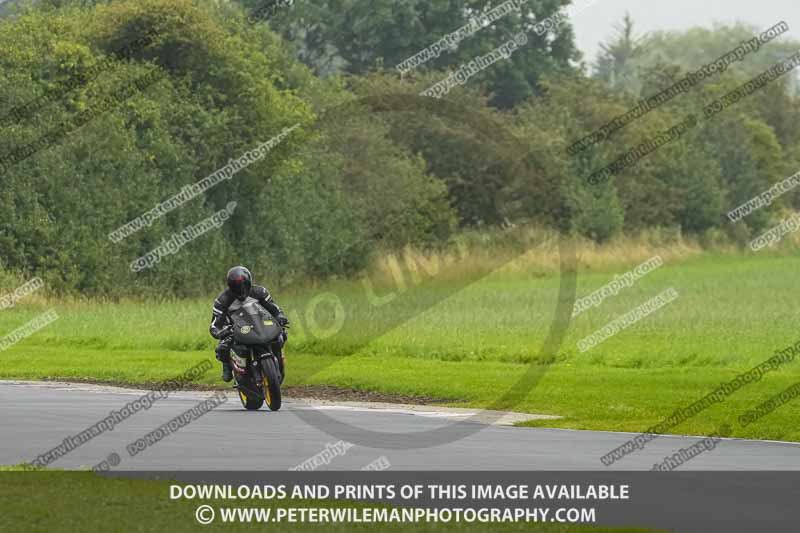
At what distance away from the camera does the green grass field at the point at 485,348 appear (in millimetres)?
28391

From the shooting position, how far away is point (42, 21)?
5897 cm

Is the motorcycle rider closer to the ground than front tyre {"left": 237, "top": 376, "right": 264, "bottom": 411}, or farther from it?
farther from it

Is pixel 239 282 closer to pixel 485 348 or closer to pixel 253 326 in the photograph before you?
pixel 253 326

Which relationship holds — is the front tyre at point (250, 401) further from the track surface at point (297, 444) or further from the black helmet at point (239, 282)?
the black helmet at point (239, 282)

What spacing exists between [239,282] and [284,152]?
125 feet

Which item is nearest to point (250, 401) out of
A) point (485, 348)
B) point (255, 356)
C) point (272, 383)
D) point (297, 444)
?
point (272, 383)

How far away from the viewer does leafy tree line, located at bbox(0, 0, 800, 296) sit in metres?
53.5

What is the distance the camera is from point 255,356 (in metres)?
24.6

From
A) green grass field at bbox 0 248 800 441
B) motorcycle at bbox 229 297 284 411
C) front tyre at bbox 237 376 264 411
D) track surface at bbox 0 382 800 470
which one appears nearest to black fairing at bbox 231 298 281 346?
motorcycle at bbox 229 297 284 411

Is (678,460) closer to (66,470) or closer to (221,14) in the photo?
(66,470)

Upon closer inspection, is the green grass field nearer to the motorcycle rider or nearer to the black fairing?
the motorcycle rider

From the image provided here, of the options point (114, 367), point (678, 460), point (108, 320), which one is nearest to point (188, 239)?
point (108, 320)

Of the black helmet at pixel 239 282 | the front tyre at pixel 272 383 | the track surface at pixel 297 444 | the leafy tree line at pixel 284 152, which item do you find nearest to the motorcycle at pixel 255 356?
the front tyre at pixel 272 383

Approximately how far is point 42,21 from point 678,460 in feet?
142
